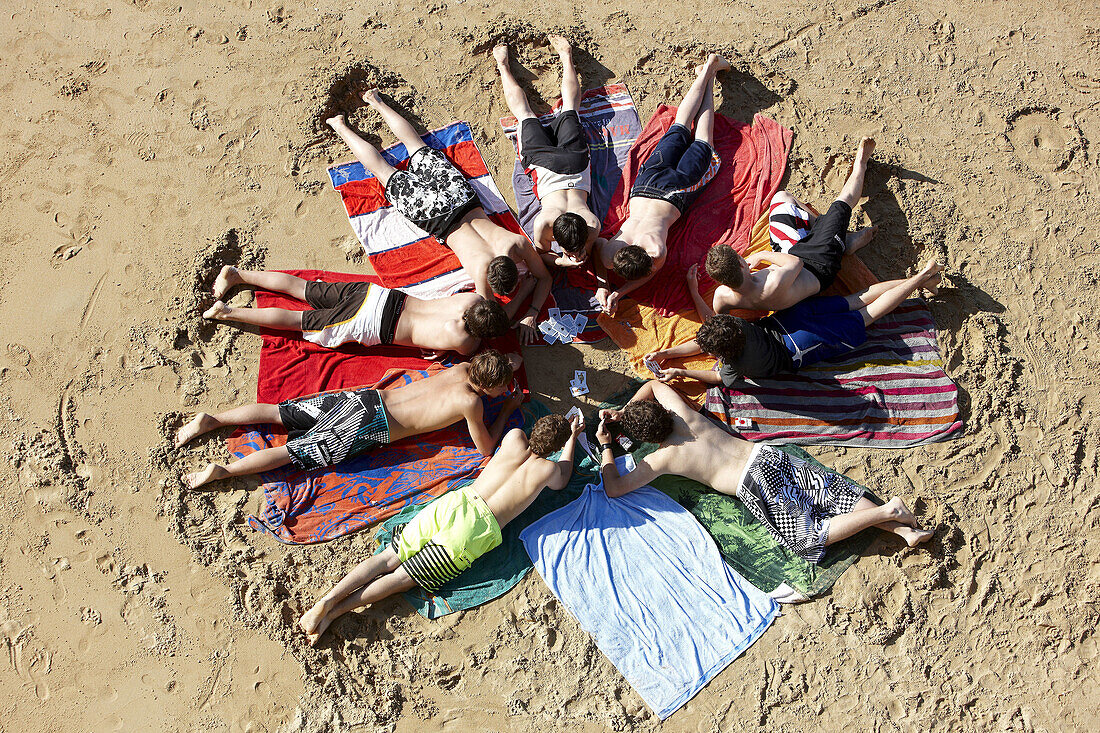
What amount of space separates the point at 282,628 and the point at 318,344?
2197mm

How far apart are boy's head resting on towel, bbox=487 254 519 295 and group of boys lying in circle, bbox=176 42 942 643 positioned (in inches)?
0.5

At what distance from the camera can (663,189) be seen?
19.0 ft

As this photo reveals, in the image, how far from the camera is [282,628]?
Answer: 4965mm

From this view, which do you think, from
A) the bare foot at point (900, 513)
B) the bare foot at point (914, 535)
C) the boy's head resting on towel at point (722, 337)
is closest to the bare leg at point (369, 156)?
the boy's head resting on towel at point (722, 337)

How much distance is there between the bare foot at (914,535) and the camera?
16.5ft

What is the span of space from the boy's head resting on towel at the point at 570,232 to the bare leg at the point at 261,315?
2.20m

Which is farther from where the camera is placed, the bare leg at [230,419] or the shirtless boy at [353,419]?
the bare leg at [230,419]

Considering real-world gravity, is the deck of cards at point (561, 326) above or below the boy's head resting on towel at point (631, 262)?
below

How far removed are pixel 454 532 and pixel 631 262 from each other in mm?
2442

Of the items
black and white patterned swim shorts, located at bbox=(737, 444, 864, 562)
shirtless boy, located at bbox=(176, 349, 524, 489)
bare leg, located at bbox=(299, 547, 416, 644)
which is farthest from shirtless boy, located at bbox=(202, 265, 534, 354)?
black and white patterned swim shorts, located at bbox=(737, 444, 864, 562)

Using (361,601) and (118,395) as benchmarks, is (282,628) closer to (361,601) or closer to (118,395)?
(361,601)

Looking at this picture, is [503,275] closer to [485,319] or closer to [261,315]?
[485,319]

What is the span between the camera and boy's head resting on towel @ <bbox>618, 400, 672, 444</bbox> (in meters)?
4.96

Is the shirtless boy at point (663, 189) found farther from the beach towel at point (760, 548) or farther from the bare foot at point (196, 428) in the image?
the bare foot at point (196, 428)
